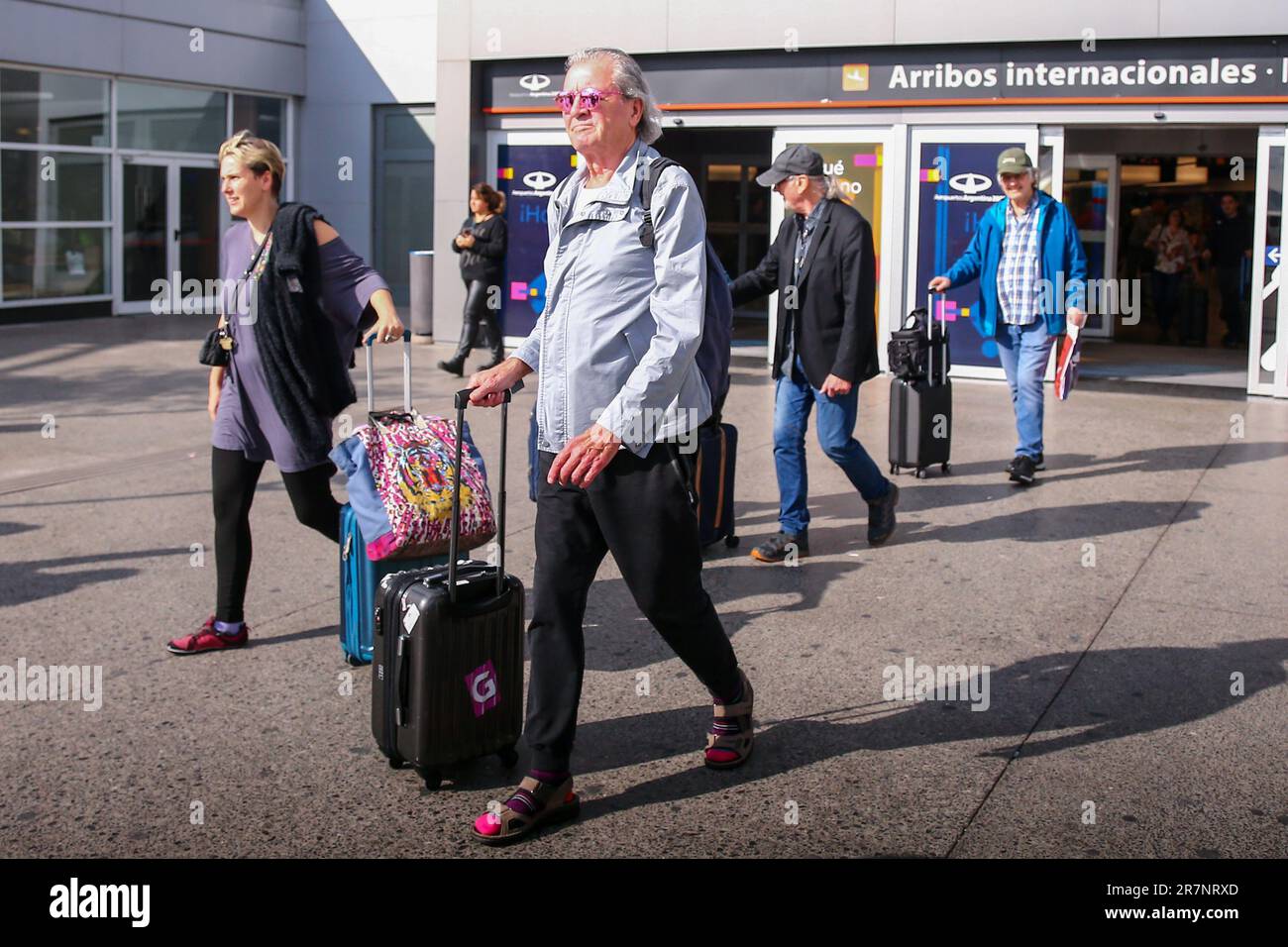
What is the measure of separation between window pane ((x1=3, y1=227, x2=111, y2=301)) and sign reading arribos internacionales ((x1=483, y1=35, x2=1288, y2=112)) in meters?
6.59

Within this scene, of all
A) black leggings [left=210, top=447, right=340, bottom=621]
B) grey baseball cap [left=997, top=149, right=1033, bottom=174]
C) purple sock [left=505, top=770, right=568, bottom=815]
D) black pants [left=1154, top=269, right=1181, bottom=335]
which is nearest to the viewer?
purple sock [left=505, top=770, right=568, bottom=815]

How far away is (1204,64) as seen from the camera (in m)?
12.8

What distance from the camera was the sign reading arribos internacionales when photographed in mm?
12766

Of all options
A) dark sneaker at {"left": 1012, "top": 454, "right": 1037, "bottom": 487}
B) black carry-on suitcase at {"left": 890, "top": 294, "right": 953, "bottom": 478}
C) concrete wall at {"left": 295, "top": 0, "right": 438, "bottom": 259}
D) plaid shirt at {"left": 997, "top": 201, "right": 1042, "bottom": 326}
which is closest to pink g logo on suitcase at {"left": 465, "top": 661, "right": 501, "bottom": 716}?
black carry-on suitcase at {"left": 890, "top": 294, "right": 953, "bottom": 478}

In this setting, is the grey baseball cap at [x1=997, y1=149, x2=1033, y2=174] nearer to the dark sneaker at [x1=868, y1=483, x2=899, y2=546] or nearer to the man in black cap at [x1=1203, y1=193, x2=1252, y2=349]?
the dark sneaker at [x1=868, y1=483, x2=899, y2=546]

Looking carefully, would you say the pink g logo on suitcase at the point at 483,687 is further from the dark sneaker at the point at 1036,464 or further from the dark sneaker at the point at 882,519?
the dark sneaker at the point at 1036,464

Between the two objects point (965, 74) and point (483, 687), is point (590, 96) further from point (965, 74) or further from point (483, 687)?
point (965, 74)

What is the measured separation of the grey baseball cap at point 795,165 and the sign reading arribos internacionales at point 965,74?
24.2ft

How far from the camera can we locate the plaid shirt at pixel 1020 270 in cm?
890

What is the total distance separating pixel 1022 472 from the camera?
8.75 meters

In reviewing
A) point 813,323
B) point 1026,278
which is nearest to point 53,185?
point 1026,278

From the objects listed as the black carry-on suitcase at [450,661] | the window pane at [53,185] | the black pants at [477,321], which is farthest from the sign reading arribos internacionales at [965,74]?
the black carry-on suitcase at [450,661]
